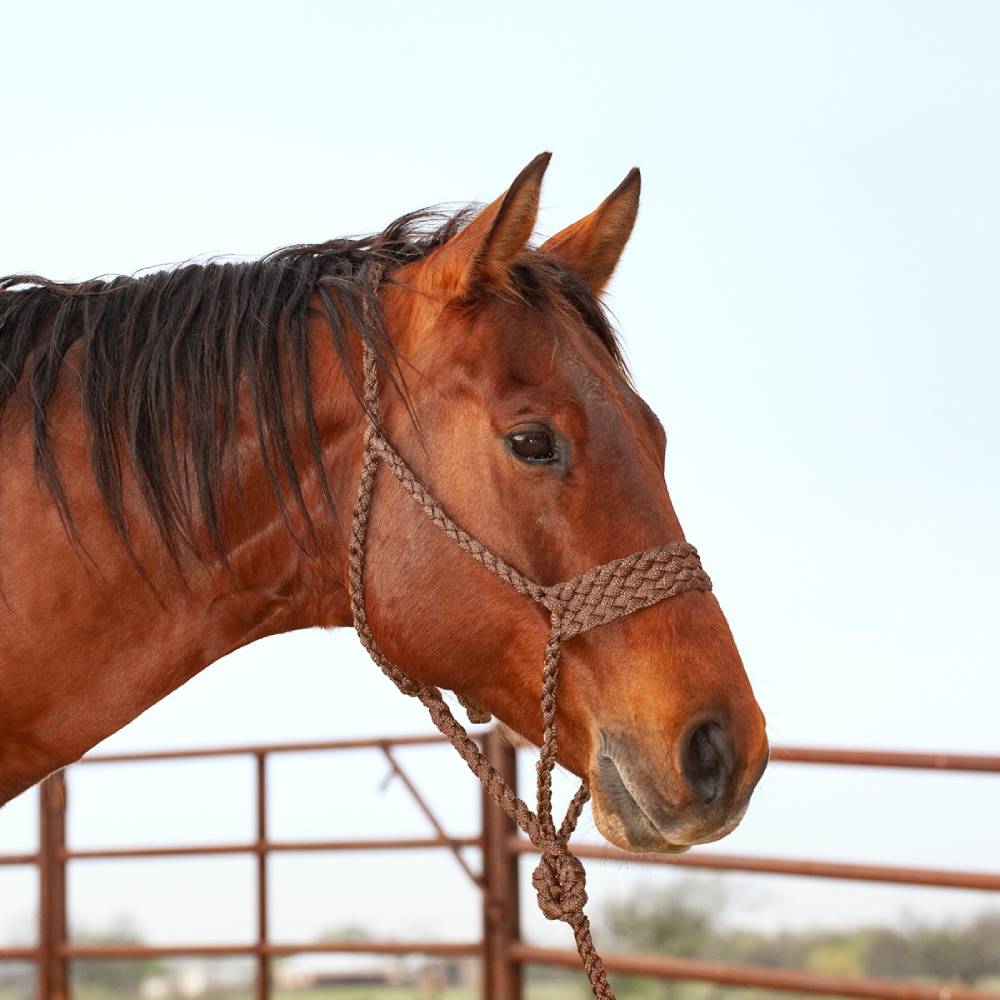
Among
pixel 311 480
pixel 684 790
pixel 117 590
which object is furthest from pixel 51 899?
pixel 684 790

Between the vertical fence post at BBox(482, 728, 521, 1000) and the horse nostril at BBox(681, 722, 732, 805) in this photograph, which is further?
the vertical fence post at BBox(482, 728, 521, 1000)

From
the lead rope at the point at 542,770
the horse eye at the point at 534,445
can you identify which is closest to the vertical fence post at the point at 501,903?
the lead rope at the point at 542,770

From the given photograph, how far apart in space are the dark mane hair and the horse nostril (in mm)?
671

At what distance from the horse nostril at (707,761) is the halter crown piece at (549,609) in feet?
0.65

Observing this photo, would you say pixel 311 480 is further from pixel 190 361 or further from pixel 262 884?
pixel 262 884

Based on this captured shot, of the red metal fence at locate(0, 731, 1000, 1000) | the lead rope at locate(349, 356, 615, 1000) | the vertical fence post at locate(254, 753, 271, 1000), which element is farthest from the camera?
the vertical fence post at locate(254, 753, 271, 1000)

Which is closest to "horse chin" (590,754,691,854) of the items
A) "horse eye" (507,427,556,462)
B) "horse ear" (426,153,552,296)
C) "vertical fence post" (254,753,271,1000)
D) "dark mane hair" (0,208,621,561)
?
"horse eye" (507,427,556,462)

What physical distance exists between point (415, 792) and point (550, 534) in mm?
4037

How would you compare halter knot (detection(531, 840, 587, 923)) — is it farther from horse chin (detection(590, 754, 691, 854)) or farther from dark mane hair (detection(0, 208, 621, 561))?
dark mane hair (detection(0, 208, 621, 561))

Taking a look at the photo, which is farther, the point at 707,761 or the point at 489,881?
the point at 489,881

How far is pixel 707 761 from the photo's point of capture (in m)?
1.71

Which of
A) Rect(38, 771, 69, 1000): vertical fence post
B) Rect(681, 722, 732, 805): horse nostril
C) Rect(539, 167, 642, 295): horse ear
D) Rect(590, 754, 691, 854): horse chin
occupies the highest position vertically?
Rect(539, 167, 642, 295): horse ear

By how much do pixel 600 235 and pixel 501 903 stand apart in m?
3.66

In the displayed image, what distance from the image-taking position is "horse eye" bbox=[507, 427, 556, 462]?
1861mm
